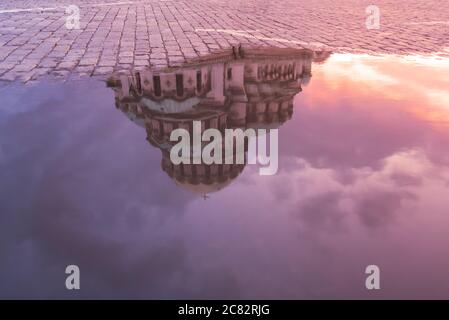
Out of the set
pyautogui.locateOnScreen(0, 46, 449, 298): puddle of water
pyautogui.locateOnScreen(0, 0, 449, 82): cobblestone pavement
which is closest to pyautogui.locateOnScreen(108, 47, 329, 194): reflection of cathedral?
pyautogui.locateOnScreen(0, 46, 449, 298): puddle of water

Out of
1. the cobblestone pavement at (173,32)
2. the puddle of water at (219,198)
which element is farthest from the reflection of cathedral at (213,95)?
the cobblestone pavement at (173,32)

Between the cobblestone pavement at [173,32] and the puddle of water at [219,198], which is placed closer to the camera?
the puddle of water at [219,198]

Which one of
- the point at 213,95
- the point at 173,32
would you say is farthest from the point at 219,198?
the point at 173,32

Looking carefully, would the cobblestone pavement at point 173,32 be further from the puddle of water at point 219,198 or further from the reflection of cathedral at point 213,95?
the puddle of water at point 219,198

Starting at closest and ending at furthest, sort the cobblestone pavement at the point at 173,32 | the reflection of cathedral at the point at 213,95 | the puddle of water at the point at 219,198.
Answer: the puddle of water at the point at 219,198, the reflection of cathedral at the point at 213,95, the cobblestone pavement at the point at 173,32

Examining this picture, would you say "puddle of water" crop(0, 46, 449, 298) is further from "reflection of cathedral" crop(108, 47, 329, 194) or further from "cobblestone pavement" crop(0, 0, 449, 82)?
"cobblestone pavement" crop(0, 0, 449, 82)
